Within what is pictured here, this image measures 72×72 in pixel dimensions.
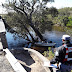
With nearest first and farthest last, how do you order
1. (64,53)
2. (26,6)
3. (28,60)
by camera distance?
(64,53) < (28,60) < (26,6)

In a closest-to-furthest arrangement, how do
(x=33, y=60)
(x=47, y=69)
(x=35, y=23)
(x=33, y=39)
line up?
(x=47, y=69)
(x=33, y=60)
(x=35, y=23)
(x=33, y=39)

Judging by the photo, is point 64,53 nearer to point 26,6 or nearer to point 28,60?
point 28,60

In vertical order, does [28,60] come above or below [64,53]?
below

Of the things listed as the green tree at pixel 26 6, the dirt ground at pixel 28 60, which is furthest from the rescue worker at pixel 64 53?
the green tree at pixel 26 6

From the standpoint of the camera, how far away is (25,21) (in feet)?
66.3

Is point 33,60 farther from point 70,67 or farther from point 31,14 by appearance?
point 31,14

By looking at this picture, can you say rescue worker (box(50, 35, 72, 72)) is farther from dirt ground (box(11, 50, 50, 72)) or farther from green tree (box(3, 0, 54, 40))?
green tree (box(3, 0, 54, 40))

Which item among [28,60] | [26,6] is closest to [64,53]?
[28,60]

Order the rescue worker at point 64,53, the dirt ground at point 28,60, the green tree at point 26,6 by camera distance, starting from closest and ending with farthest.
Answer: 1. the rescue worker at point 64,53
2. the dirt ground at point 28,60
3. the green tree at point 26,6

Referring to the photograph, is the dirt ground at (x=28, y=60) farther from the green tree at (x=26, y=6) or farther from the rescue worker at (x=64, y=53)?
the green tree at (x=26, y=6)

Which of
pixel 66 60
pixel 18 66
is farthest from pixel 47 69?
pixel 18 66

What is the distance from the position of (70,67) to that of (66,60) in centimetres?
63

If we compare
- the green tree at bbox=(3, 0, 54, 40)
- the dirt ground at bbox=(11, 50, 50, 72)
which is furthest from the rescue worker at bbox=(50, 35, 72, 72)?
the green tree at bbox=(3, 0, 54, 40)

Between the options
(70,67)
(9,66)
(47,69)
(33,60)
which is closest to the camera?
(9,66)
